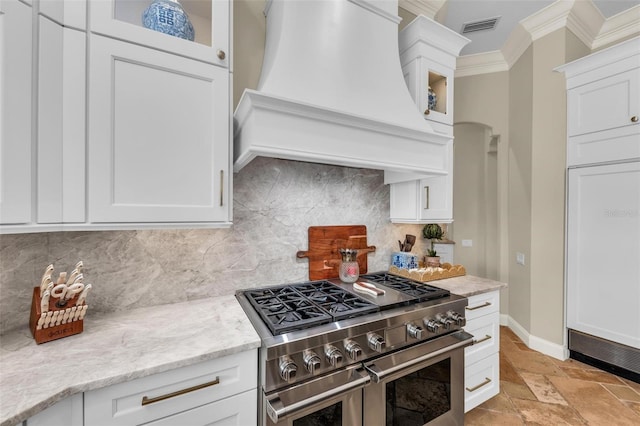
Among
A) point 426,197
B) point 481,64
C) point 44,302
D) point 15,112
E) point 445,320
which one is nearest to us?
point 15,112

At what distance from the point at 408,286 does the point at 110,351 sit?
5.16ft

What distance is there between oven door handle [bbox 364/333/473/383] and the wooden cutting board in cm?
76

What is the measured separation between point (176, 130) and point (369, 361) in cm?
139

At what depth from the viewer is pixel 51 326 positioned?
103 cm

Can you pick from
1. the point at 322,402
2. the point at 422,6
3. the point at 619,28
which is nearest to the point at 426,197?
the point at 322,402

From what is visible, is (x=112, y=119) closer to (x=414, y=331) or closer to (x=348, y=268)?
(x=348, y=268)

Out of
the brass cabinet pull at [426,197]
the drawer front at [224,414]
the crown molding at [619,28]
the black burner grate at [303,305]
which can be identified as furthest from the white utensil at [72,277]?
the crown molding at [619,28]

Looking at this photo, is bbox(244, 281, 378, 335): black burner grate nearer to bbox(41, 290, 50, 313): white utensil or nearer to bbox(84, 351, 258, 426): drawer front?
bbox(84, 351, 258, 426): drawer front

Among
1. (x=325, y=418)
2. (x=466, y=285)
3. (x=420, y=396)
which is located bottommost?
(x=420, y=396)

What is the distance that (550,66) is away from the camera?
2777 mm

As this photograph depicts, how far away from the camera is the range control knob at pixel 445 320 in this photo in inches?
58.5

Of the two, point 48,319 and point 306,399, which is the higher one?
point 48,319

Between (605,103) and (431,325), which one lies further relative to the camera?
(605,103)

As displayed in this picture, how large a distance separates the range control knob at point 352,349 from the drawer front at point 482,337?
0.97m
